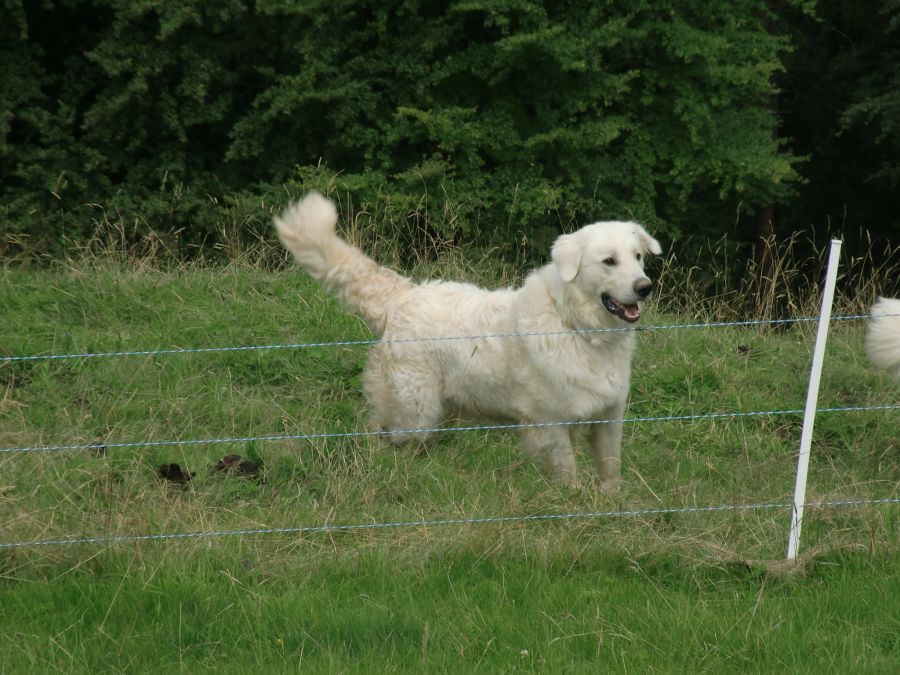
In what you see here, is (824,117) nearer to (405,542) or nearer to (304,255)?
(304,255)

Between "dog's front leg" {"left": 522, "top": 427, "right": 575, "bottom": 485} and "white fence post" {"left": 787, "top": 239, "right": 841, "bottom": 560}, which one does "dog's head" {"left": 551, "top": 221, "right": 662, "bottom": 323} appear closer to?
"dog's front leg" {"left": 522, "top": 427, "right": 575, "bottom": 485}

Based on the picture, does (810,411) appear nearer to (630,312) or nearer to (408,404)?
(630,312)

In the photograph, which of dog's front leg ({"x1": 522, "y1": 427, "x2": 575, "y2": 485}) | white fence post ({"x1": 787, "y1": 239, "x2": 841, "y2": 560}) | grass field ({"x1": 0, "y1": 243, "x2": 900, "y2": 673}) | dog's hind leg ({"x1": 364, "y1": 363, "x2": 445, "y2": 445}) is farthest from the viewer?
dog's hind leg ({"x1": 364, "y1": 363, "x2": 445, "y2": 445})

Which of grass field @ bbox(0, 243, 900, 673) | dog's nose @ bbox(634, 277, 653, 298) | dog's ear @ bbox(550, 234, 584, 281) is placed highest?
dog's ear @ bbox(550, 234, 584, 281)

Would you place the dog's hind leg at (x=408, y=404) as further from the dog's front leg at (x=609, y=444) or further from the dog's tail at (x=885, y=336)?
the dog's tail at (x=885, y=336)

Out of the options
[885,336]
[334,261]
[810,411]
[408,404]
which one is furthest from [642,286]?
[334,261]

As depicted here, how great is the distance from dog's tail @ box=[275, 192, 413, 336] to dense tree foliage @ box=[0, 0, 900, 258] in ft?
20.8

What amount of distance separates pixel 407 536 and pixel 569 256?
1.75 metres

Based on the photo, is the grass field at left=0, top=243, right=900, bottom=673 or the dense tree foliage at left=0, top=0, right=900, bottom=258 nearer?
the grass field at left=0, top=243, right=900, bottom=673

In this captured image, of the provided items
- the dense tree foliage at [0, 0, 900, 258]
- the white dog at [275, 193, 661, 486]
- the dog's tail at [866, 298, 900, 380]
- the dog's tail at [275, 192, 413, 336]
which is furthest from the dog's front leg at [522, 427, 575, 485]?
the dense tree foliage at [0, 0, 900, 258]

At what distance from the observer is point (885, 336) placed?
5.46 metres

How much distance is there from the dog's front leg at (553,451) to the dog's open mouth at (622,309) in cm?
66

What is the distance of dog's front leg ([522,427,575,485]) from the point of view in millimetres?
5348

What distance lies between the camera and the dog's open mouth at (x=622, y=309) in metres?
5.22
